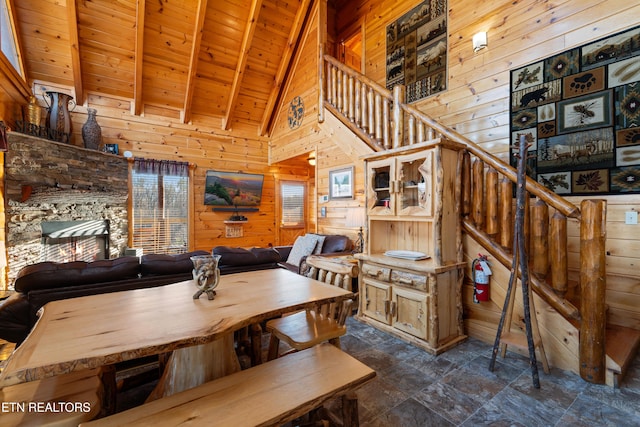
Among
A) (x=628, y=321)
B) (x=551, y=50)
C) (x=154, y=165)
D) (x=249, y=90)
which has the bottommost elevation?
(x=628, y=321)

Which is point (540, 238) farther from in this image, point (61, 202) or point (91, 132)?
point (91, 132)

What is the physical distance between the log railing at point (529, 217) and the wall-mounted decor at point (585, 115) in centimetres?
46

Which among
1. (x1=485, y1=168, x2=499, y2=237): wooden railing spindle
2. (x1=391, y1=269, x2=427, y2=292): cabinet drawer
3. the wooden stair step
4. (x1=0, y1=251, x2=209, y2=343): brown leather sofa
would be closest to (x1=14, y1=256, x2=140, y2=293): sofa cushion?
(x1=0, y1=251, x2=209, y2=343): brown leather sofa

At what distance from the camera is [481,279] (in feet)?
8.41

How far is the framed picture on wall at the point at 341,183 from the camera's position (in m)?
4.44

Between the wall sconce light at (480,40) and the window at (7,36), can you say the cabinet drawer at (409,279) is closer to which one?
the wall sconce light at (480,40)

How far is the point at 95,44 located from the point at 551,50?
642cm

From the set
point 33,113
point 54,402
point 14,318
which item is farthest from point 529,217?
point 33,113

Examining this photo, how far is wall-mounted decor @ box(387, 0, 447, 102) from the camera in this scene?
3.88 metres

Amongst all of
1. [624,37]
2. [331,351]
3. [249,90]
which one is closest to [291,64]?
[249,90]

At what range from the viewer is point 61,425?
1052 millimetres

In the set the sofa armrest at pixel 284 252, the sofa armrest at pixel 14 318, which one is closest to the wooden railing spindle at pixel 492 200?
the sofa armrest at pixel 284 252

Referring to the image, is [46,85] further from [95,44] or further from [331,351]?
[331,351]

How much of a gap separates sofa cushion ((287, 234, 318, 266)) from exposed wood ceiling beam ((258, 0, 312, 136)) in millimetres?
3511
